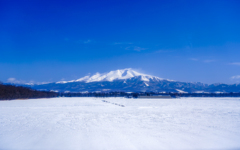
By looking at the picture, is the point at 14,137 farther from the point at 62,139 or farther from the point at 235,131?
the point at 235,131

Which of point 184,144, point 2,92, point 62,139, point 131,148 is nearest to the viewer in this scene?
point 131,148

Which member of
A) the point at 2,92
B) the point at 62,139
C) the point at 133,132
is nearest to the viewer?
the point at 62,139

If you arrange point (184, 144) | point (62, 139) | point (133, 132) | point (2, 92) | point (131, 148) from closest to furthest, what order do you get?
point (131, 148) < point (184, 144) < point (62, 139) < point (133, 132) < point (2, 92)

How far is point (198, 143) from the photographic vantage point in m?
7.29

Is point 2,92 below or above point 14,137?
above

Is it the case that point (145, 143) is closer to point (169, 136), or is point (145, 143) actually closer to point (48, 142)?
point (169, 136)

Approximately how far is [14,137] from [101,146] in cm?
378

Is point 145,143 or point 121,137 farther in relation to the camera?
point 121,137

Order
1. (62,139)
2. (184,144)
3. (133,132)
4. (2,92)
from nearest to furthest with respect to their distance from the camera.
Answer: (184,144), (62,139), (133,132), (2,92)

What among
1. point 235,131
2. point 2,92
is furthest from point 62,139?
point 2,92

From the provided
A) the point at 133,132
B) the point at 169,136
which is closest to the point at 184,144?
the point at 169,136

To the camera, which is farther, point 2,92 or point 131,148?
point 2,92

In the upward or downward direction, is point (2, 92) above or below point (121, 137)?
above

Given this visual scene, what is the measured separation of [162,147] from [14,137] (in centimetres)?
577
